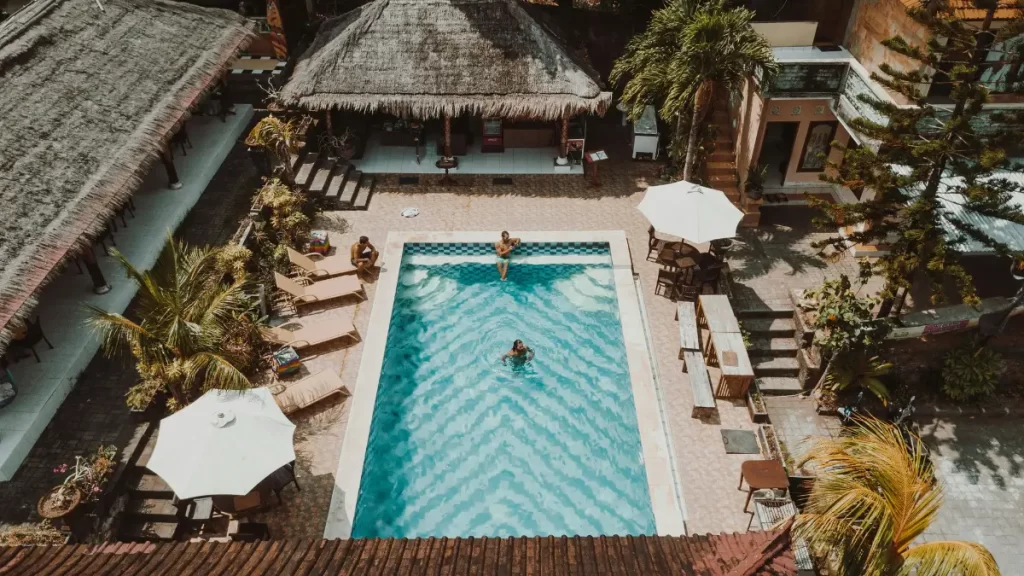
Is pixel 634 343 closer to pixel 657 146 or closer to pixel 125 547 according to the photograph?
pixel 657 146

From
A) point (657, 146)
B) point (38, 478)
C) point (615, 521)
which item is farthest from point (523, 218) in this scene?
point (38, 478)

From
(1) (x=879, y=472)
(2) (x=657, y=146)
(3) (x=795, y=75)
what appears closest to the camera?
(1) (x=879, y=472)

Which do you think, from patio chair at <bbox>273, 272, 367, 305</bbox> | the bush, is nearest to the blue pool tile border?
patio chair at <bbox>273, 272, 367, 305</bbox>

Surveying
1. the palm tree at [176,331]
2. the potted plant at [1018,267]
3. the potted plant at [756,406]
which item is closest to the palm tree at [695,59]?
the potted plant at [1018,267]

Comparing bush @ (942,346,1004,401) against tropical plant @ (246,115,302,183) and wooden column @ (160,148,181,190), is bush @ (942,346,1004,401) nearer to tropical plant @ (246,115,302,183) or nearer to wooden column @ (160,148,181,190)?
tropical plant @ (246,115,302,183)

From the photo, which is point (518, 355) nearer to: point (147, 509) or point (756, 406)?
point (756, 406)

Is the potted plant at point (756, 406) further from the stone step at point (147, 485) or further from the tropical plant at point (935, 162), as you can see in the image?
the stone step at point (147, 485)
